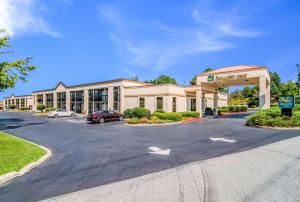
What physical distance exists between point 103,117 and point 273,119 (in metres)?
18.2

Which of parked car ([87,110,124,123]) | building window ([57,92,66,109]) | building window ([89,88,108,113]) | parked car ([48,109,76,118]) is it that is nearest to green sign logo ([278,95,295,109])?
parked car ([87,110,124,123])

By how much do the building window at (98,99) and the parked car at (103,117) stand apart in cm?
974

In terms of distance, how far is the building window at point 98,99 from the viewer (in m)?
37.6

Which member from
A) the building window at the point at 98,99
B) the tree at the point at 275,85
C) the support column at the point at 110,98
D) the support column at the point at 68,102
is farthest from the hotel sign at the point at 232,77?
the tree at the point at 275,85

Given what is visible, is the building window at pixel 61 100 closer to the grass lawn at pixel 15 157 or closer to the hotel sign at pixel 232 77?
the hotel sign at pixel 232 77

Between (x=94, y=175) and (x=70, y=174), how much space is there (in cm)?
89

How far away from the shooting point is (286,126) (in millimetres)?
16828

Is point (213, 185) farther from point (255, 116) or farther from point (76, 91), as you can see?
point (76, 91)

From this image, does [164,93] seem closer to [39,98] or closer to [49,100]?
[49,100]

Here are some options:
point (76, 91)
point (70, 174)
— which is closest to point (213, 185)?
point (70, 174)

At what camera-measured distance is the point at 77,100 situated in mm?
44312

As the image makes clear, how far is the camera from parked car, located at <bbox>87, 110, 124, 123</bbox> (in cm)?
2514

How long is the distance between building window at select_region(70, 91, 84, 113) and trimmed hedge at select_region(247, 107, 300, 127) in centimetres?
3334

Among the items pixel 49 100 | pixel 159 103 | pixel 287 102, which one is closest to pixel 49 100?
pixel 49 100
